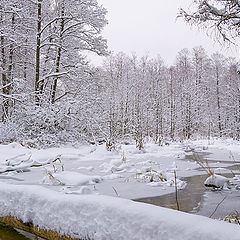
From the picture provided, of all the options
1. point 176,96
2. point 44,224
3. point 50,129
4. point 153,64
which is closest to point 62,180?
point 44,224

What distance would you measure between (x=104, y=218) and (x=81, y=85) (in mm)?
8906

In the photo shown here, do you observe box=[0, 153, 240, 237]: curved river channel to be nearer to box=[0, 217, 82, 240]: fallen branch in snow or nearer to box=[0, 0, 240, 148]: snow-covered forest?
box=[0, 217, 82, 240]: fallen branch in snow

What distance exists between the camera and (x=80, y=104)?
835cm

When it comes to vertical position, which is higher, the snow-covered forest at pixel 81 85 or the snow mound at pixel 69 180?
the snow-covered forest at pixel 81 85

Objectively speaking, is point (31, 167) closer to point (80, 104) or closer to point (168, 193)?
point (168, 193)

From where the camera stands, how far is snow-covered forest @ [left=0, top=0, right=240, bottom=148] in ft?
25.8

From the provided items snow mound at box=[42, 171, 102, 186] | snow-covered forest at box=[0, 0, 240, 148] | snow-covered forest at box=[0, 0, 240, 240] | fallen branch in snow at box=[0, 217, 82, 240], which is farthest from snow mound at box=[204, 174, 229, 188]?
snow-covered forest at box=[0, 0, 240, 148]

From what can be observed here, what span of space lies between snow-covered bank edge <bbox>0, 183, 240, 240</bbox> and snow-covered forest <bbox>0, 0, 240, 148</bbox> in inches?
206

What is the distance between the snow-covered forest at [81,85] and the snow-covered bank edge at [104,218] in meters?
5.22

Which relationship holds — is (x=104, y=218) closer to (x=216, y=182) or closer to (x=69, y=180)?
(x=69, y=180)

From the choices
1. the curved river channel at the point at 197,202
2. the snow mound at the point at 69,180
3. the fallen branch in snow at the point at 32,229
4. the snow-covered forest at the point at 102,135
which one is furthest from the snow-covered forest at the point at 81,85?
the fallen branch in snow at the point at 32,229

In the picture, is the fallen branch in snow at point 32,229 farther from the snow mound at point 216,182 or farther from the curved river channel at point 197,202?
the snow mound at point 216,182

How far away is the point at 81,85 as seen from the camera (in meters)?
9.80

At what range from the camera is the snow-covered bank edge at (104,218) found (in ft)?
3.35
